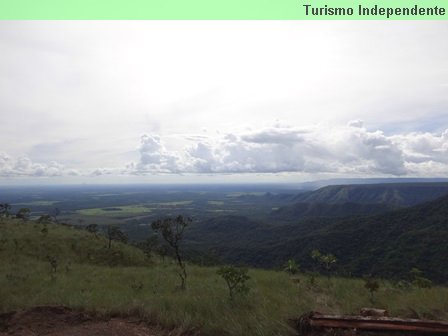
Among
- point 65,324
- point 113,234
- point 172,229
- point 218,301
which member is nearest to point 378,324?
point 218,301

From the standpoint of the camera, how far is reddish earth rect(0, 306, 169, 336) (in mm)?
6426

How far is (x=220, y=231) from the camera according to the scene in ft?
590

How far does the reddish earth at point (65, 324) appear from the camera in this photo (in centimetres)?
643

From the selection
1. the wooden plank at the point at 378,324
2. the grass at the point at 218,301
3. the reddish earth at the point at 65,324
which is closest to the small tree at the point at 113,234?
the grass at the point at 218,301

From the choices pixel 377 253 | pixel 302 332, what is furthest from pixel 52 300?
pixel 377 253

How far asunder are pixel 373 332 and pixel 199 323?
3128mm

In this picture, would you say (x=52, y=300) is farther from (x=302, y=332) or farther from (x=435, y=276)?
(x=435, y=276)

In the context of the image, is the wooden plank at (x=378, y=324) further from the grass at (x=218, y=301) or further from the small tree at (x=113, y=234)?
the small tree at (x=113, y=234)

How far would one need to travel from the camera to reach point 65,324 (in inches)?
278

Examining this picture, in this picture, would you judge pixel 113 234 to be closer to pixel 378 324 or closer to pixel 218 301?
pixel 218 301

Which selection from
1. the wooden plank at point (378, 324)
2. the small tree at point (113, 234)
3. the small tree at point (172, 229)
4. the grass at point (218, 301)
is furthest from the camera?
the small tree at point (113, 234)

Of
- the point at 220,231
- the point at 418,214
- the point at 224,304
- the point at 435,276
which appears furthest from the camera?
the point at 220,231

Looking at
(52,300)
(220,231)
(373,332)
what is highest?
(373,332)

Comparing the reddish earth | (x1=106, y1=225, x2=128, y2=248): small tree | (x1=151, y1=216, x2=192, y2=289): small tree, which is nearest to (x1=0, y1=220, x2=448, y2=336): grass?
the reddish earth
